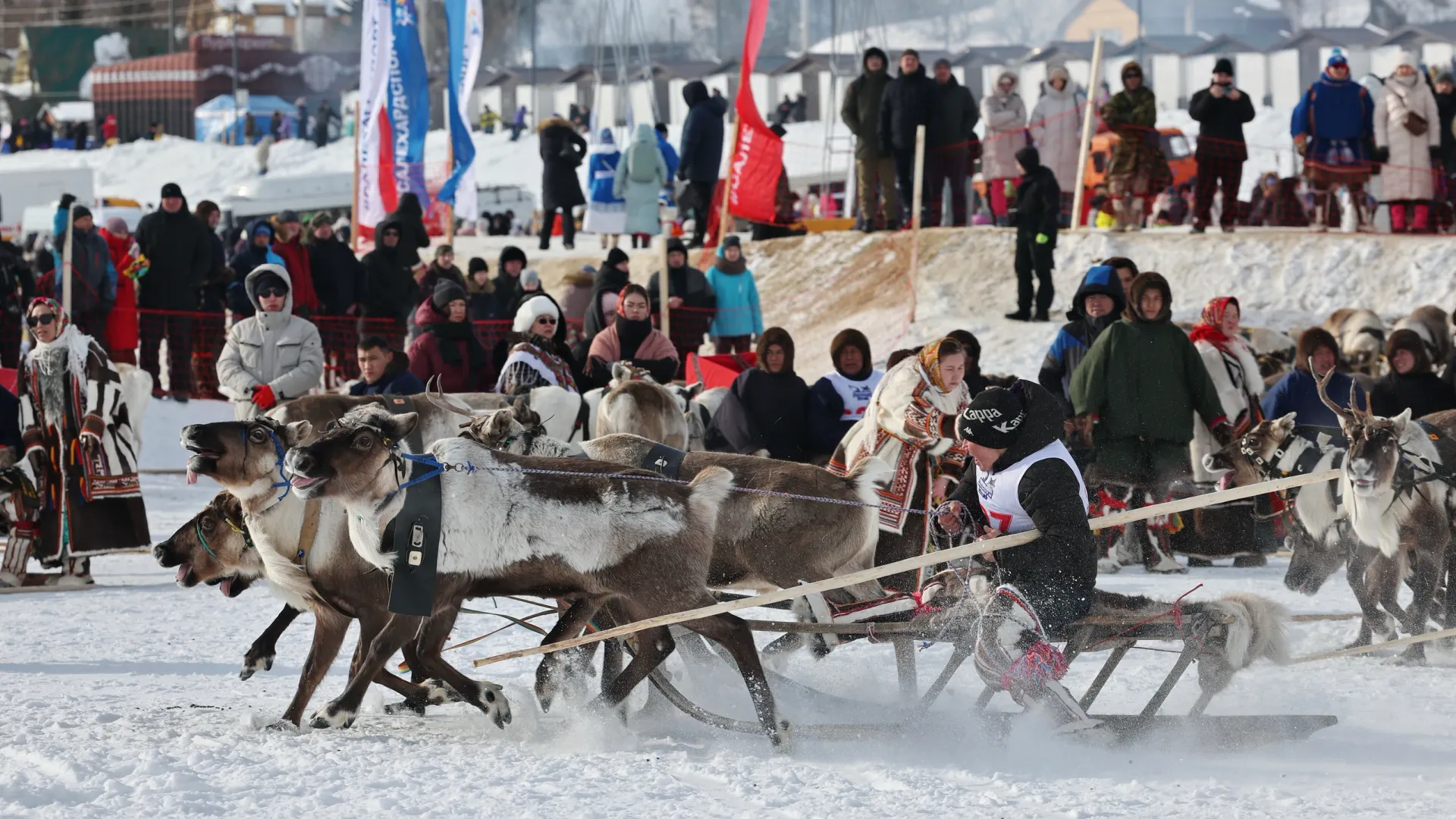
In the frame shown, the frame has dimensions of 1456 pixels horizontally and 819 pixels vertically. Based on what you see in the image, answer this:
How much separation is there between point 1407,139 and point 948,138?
397 centimetres

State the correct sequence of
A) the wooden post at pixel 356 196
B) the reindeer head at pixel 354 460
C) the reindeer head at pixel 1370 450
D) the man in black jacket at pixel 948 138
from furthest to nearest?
the wooden post at pixel 356 196 < the man in black jacket at pixel 948 138 < the reindeer head at pixel 1370 450 < the reindeer head at pixel 354 460

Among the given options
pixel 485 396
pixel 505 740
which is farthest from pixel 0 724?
pixel 485 396

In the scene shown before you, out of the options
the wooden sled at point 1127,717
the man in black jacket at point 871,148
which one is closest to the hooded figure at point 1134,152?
the man in black jacket at point 871,148

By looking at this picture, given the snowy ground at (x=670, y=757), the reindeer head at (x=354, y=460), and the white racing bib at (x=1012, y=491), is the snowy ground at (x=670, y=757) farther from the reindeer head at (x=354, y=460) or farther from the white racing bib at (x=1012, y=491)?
the reindeer head at (x=354, y=460)

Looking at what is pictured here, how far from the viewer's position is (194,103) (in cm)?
5178

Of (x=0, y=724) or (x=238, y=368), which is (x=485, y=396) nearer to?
(x=238, y=368)

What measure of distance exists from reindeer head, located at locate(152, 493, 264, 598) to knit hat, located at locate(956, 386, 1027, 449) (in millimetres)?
2659

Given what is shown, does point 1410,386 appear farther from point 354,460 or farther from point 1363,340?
point 354,460

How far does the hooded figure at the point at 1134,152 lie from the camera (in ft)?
48.3

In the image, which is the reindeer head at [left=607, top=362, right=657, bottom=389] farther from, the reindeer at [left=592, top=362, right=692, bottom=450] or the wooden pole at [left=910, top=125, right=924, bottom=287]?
the wooden pole at [left=910, top=125, right=924, bottom=287]

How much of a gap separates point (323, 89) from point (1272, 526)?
156 feet

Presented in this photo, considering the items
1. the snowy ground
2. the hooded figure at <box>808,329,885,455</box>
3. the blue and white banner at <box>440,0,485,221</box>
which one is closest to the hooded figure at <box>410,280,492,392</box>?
the hooded figure at <box>808,329,885,455</box>

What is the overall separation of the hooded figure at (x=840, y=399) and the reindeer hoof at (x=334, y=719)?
355cm

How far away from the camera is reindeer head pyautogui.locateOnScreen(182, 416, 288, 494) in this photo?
583 centimetres
